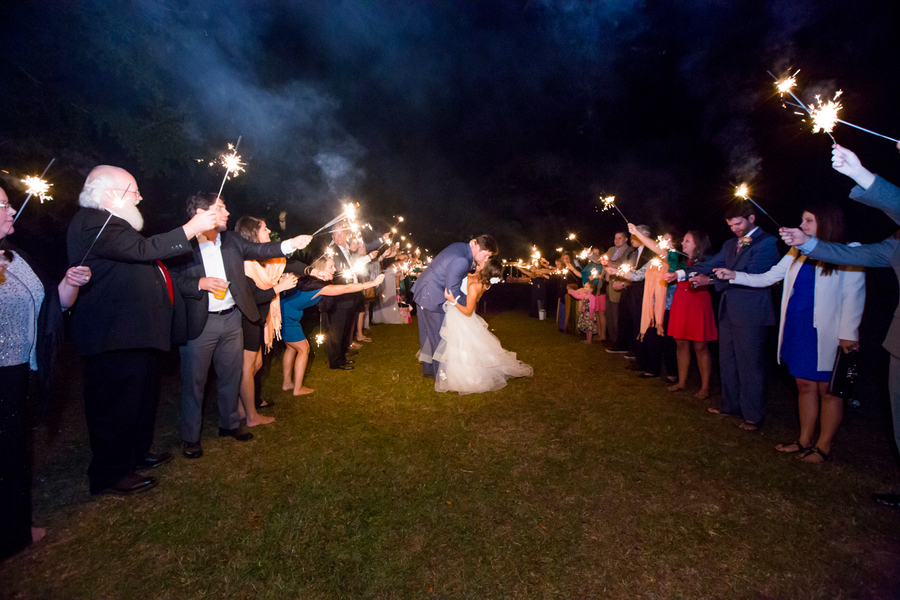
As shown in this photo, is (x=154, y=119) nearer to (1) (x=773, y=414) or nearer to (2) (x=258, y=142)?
(2) (x=258, y=142)

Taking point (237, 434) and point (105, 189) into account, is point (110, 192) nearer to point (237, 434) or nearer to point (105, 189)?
point (105, 189)

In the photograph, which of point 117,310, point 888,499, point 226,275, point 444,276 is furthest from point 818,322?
point 117,310

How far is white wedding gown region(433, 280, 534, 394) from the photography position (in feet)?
19.4

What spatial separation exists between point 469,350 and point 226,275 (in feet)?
11.6

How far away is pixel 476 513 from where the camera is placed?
3.04 metres

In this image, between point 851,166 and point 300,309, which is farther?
point 300,309

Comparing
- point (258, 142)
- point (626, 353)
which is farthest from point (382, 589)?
point (258, 142)

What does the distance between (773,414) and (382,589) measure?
5475 mm

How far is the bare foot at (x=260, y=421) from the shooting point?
4594 mm

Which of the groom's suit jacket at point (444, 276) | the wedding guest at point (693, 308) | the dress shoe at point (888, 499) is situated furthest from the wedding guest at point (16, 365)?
the wedding guest at point (693, 308)

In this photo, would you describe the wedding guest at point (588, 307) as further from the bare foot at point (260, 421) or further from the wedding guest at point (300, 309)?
the bare foot at point (260, 421)

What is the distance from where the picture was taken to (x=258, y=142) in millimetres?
12328

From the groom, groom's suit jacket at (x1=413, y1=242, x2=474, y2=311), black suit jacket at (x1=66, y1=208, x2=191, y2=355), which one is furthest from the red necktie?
the groom

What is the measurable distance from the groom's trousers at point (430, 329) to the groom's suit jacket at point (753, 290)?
3.91 metres
